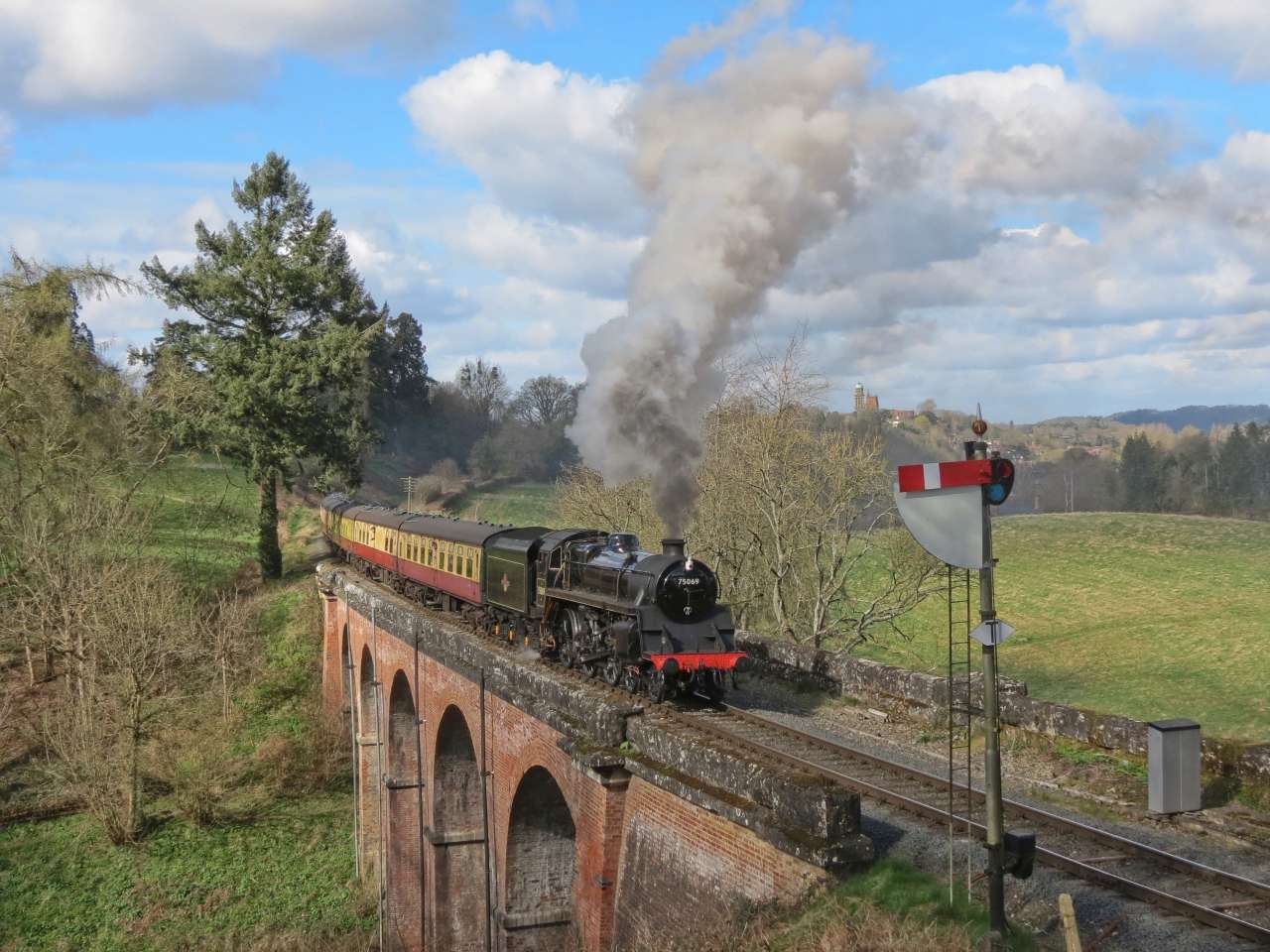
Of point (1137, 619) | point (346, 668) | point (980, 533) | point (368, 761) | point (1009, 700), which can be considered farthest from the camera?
point (1137, 619)

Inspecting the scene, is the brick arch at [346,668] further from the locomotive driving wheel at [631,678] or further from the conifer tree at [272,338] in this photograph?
the locomotive driving wheel at [631,678]

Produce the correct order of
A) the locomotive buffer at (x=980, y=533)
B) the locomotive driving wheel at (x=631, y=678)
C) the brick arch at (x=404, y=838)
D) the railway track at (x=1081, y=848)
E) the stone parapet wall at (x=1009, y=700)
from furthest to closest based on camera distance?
the brick arch at (x=404, y=838), the locomotive driving wheel at (x=631, y=678), the stone parapet wall at (x=1009, y=700), the railway track at (x=1081, y=848), the locomotive buffer at (x=980, y=533)

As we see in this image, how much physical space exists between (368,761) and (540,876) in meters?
11.2

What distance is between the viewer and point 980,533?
21.7 feet

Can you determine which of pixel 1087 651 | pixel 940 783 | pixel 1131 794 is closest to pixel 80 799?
pixel 940 783

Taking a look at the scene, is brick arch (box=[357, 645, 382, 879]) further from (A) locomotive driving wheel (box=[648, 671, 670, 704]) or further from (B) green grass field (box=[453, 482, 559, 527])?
(B) green grass field (box=[453, 482, 559, 527])

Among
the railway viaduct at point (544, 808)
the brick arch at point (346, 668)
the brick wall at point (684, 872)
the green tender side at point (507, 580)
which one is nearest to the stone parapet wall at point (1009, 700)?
the railway viaduct at point (544, 808)

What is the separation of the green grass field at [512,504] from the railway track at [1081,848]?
52006mm

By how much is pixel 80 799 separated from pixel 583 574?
55.7ft

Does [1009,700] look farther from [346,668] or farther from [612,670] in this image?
[346,668]

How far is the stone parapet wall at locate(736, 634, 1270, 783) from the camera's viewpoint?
10.9m

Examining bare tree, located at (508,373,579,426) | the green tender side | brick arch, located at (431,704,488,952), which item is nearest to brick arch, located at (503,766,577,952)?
the green tender side

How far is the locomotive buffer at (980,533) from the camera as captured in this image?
6.58 meters

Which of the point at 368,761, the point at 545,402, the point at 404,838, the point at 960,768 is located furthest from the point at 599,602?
the point at 545,402
